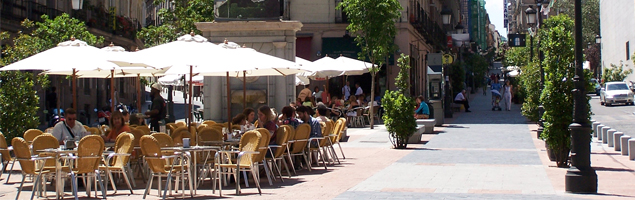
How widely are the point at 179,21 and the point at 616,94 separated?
932 inches

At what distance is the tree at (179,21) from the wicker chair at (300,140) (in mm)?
19383

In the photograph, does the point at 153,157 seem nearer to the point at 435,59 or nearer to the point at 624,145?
the point at 624,145

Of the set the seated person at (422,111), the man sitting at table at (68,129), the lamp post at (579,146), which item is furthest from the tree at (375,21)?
the lamp post at (579,146)

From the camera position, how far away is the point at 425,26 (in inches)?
1607

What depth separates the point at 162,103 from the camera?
1577cm

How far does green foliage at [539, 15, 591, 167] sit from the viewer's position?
40.9 ft

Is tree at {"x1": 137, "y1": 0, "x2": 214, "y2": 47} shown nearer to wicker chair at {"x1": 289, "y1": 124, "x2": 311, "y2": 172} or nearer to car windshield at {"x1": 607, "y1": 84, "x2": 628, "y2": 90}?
wicker chair at {"x1": 289, "y1": 124, "x2": 311, "y2": 172}

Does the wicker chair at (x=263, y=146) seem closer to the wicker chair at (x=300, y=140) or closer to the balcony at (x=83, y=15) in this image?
the wicker chair at (x=300, y=140)

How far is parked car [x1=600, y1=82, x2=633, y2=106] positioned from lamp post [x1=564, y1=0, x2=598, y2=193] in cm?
3377

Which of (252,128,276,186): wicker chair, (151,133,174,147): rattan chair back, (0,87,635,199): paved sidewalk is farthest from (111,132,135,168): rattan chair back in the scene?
(252,128,276,186): wicker chair

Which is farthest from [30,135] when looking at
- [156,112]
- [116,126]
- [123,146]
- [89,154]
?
[156,112]

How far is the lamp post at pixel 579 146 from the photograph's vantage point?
9930 mm

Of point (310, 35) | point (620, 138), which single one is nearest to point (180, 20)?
point (310, 35)

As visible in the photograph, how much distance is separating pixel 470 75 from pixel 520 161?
193ft
